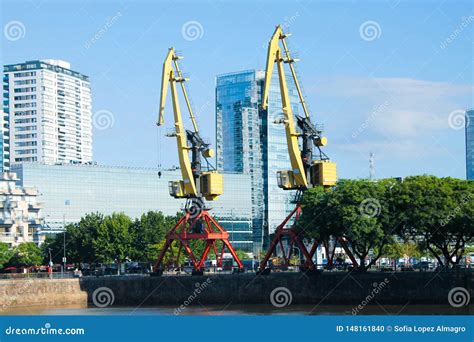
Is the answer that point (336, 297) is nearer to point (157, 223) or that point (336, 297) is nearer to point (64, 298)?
point (64, 298)

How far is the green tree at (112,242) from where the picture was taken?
117 m

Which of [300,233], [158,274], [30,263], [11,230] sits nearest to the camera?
[300,233]

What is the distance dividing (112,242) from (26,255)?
1053cm

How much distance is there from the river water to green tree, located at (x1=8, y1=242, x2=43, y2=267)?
35.8 metres

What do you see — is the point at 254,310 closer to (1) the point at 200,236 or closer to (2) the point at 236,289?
(2) the point at 236,289

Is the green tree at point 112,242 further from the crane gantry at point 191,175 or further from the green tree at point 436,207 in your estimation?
the green tree at point 436,207

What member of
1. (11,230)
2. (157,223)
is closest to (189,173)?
(157,223)

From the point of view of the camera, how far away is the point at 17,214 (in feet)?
449

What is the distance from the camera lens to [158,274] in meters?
90.9

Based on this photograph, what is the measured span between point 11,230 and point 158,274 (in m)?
49.9

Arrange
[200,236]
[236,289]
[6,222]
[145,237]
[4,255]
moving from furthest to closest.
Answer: [6,222] → [145,237] → [4,255] → [200,236] → [236,289]

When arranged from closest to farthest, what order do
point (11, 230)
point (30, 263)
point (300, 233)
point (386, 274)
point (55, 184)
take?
point (386, 274)
point (300, 233)
point (30, 263)
point (11, 230)
point (55, 184)

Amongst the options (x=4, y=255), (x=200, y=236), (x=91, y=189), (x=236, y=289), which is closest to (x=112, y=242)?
(x=4, y=255)

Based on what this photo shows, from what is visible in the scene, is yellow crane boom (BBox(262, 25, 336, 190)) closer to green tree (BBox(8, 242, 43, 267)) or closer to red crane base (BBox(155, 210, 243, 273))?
red crane base (BBox(155, 210, 243, 273))
